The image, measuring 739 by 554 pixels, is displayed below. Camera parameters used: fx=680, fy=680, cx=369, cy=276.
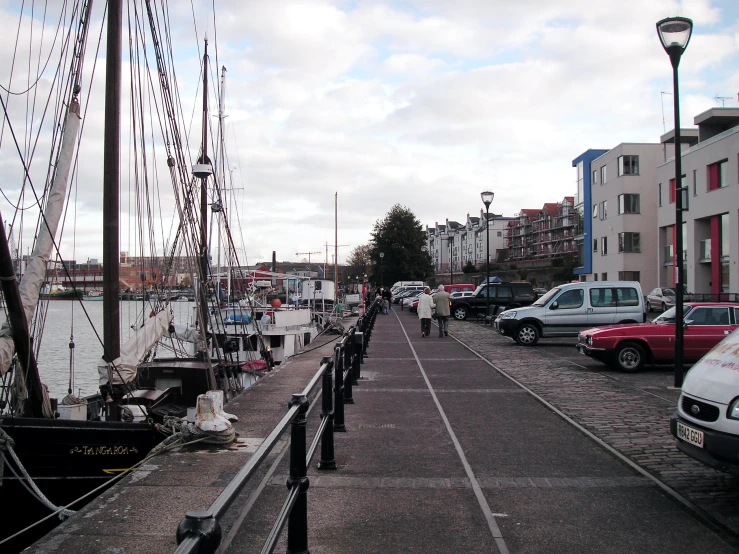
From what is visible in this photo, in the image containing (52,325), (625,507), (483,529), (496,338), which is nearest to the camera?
(483,529)

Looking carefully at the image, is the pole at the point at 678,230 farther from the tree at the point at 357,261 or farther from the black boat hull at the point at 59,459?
the tree at the point at 357,261

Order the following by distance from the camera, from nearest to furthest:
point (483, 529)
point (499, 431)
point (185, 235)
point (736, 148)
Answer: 1. point (483, 529)
2. point (499, 431)
3. point (185, 235)
4. point (736, 148)

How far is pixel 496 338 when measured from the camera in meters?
23.7

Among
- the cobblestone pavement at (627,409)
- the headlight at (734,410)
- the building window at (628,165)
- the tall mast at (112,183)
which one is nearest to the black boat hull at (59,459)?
the tall mast at (112,183)

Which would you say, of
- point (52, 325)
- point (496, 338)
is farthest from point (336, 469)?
point (52, 325)

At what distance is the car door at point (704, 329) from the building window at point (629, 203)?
38016 mm

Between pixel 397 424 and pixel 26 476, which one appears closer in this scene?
pixel 26 476

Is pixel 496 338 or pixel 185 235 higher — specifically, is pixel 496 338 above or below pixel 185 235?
below

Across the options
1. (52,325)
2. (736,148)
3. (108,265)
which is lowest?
(52,325)

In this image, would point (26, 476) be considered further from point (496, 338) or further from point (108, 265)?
point (496, 338)

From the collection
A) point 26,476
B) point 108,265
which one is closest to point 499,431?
point 26,476

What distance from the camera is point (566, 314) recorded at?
20.6 m

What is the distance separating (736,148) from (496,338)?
2012cm

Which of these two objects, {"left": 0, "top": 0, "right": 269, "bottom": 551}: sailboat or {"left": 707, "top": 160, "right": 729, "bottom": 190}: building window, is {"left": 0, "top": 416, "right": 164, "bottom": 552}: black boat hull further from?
{"left": 707, "top": 160, "right": 729, "bottom": 190}: building window
